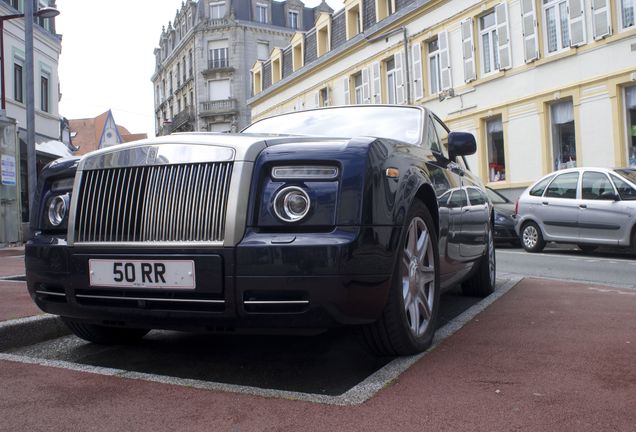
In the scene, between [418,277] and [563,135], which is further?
[563,135]

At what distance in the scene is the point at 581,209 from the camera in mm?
10531

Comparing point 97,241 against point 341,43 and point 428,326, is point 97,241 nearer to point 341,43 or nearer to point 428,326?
point 428,326

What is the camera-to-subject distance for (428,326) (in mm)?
3404

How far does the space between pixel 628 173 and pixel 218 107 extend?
40318mm

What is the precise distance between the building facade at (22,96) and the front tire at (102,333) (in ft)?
37.4

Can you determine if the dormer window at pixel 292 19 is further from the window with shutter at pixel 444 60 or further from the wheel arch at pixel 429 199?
the wheel arch at pixel 429 199

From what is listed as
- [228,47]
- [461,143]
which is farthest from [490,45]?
[228,47]

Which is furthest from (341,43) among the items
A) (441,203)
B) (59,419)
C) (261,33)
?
(59,419)

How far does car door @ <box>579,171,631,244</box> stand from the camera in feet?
32.8

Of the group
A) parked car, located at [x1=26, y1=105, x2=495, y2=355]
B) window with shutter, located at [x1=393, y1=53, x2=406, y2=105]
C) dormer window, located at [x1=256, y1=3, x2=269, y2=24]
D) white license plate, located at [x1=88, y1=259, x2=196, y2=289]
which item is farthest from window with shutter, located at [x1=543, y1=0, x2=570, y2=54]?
dormer window, located at [x1=256, y1=3, x2=269, y2=24]

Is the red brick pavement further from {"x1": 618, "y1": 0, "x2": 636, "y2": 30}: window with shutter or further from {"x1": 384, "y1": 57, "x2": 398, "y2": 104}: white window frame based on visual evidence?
{"x1": 384, "y1": 57, "x2": 398, "y2": 104}: white window frame

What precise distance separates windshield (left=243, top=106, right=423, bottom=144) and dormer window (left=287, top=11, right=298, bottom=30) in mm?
46141

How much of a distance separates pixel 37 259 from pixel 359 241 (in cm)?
167

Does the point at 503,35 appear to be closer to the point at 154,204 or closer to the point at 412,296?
the point at 412,296
